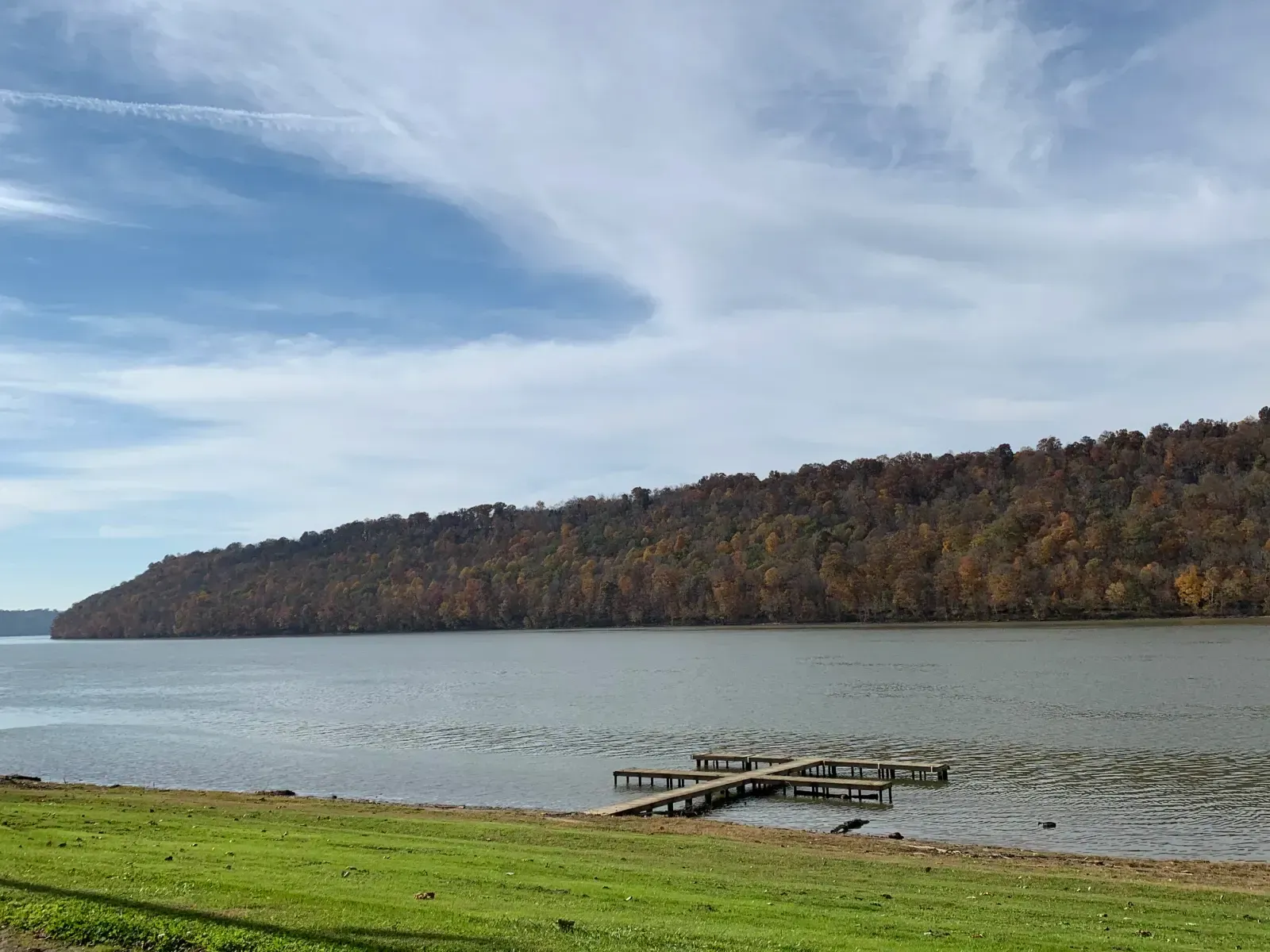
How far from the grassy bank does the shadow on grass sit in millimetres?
33

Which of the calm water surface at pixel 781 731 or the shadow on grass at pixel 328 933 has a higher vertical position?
the shadow on grass at pixel 328 933

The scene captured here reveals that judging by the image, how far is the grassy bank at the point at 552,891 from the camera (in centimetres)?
1053

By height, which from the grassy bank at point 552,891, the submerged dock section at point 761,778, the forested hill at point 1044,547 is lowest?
the submerged dock section at point 761,778

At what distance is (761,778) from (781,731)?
13.6 m

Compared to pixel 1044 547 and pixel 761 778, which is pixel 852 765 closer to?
pixel 761 778

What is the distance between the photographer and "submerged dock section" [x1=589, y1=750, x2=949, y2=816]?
103 feet

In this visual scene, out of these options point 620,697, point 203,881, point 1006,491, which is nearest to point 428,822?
point 203,881

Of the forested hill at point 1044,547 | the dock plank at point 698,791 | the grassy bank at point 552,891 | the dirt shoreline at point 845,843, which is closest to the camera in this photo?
the grassy bank at point 552,891

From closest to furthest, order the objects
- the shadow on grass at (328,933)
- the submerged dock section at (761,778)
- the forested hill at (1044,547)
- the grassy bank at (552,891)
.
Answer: the shadow on grass at (328,933), the grassy bank at (552,891), the submerged dock section at (761,778), the forested hill at (1044,547)

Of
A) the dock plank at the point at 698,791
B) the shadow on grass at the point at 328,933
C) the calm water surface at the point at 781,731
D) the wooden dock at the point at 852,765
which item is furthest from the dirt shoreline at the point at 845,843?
the shadow on grass at the point at 328,933

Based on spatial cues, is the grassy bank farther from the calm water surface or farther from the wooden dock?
the wooden dock

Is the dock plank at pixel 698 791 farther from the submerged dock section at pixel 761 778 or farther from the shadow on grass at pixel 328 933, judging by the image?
the shadow on grass at pixel 328 933

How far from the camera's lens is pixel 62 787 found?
1194 inches

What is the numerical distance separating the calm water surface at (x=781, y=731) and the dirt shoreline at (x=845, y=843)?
2.37m
